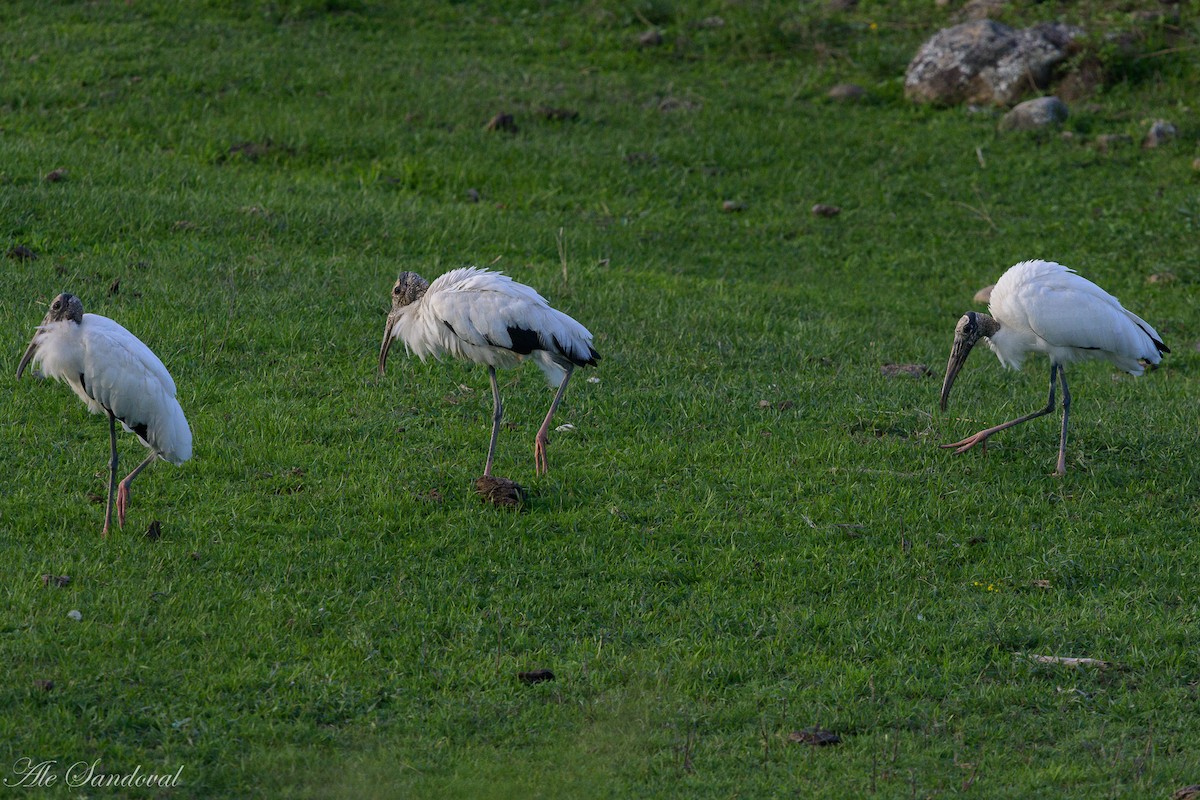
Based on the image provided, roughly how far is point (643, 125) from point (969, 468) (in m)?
7.58

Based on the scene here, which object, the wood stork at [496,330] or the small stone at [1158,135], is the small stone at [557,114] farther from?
the wood stork at [496,330]

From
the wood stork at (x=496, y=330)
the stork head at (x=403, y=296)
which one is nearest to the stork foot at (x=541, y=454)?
the wood stork at (x=496, y=330)

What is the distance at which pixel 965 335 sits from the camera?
27.0ft

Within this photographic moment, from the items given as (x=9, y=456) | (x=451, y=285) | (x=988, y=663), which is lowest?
(x=988, y=663)

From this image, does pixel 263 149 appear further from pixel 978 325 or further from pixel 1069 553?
pixel 1069 553

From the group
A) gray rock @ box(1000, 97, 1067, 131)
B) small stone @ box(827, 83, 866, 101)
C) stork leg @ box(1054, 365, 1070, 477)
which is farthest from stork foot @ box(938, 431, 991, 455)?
small stone @ box(827, 83, 866, 101)

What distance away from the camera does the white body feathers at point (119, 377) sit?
6.23 meters

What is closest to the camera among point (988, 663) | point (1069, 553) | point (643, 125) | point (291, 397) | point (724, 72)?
point (988, 663)

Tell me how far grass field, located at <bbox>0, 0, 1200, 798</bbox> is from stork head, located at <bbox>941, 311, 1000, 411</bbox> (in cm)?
27

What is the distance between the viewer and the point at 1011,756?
4902 millimetres

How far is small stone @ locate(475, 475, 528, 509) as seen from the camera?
6.70 m

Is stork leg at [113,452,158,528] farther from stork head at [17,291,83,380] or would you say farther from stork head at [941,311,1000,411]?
stork head at [941,311,1000,411]

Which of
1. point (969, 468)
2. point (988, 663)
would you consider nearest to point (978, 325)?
point (969, 468)
